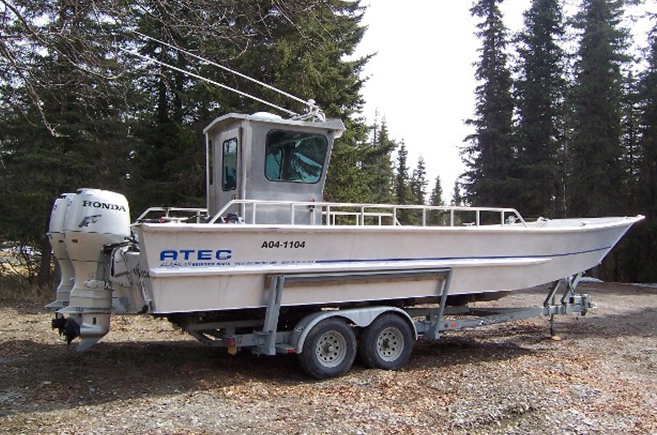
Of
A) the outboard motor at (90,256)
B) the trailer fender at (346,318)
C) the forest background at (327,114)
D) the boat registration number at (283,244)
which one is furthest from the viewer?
the forest background at (327,114)

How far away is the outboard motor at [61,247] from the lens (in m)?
6.47

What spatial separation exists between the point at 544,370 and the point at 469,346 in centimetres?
159

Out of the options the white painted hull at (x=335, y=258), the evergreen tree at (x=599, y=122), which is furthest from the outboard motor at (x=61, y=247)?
the evergreen tree at (x=599, y=122)

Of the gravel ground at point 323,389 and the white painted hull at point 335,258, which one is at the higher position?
the white painted hull at point 335,258

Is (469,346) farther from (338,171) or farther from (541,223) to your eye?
(338,171)

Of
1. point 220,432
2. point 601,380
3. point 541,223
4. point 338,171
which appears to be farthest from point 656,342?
point 338,171

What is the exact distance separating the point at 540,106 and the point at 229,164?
2487 centimetres

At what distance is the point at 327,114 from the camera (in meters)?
17.5

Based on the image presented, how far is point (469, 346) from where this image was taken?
8.37 metres

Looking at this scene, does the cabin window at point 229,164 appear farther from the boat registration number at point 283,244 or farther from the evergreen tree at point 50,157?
the evergreen tree at point 50,157

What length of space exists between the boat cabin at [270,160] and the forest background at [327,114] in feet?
4.34

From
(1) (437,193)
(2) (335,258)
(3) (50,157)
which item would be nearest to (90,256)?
(2) (335,258)

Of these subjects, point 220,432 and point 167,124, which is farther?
point 167,124

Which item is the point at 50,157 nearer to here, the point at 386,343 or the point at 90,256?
the point at 90,256
